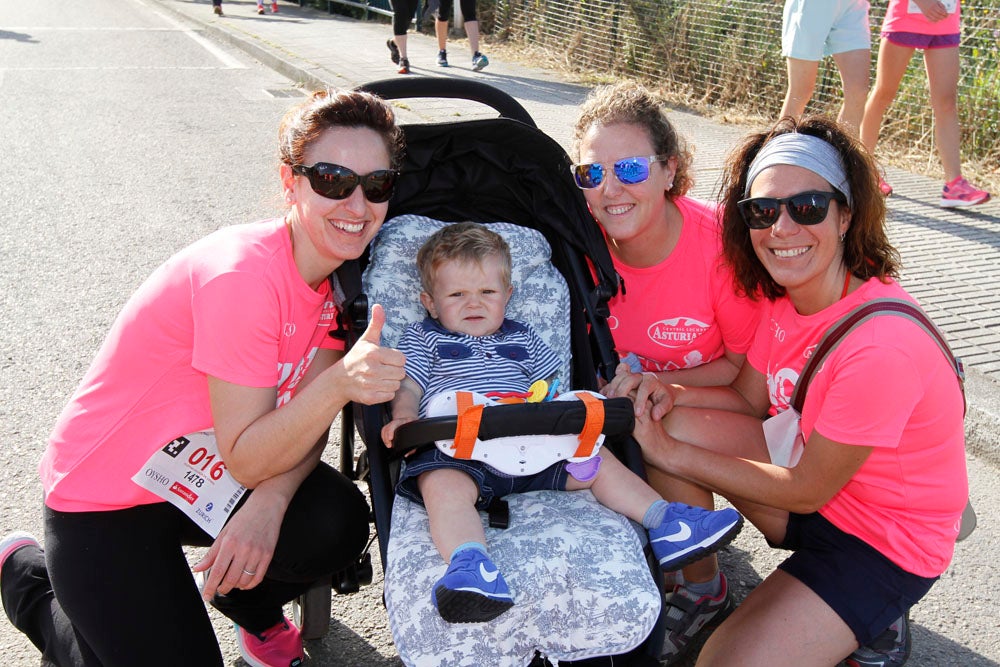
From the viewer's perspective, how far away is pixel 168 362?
7.98 feet

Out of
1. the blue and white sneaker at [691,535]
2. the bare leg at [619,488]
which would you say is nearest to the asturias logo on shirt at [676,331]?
the bare leg at [619,488]

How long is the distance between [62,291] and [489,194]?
3161 mm

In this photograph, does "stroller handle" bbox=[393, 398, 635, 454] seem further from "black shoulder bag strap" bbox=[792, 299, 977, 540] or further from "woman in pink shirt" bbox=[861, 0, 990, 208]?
"woman in pink shirt" bbox=[861, 0, 990, 208]

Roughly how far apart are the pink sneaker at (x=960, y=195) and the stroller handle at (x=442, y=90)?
429 centimetres

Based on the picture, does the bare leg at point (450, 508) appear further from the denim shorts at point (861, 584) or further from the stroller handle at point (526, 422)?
the denim shorts at point (861, 584)

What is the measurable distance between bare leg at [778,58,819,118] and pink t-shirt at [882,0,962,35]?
1.89 ft

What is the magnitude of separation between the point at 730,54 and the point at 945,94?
3.69 meters

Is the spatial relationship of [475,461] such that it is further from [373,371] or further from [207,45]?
[207,45]

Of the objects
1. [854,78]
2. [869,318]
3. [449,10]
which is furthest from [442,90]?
[449,10]

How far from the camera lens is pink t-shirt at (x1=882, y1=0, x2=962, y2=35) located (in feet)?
19.4

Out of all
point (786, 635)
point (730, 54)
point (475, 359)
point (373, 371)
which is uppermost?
point (730, 54)

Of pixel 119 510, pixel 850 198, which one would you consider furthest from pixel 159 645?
pixel 850 198

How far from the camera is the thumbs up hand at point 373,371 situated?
222 cm

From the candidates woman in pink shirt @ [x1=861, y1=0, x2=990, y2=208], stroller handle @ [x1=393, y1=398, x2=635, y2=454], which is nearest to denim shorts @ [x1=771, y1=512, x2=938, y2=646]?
stroller handle @ [x1=393, y1=398, x2=635, y2=454]
